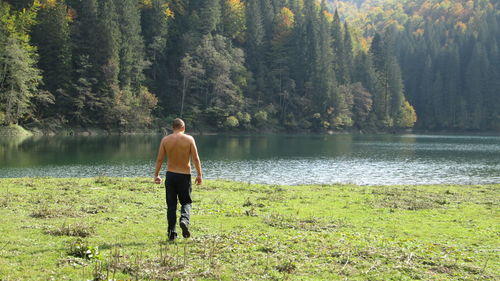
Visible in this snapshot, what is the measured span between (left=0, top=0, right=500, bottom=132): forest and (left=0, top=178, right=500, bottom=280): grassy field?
59.9 metres

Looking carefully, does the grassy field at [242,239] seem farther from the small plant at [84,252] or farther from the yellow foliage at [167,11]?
the yellow foliage at [167,11]

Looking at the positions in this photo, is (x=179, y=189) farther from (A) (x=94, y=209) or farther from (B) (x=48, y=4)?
(B) (x=48, y=4)

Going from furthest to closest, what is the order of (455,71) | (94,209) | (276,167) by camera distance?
(455,71) < (276,167) < (94,209)

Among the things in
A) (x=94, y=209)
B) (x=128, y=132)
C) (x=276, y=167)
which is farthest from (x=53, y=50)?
(x=94, y=209)

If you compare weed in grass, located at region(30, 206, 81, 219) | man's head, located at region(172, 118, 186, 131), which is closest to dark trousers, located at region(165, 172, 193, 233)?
man's head, located at region(172, 118, 186, 131)

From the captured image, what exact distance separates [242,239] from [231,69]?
95.7 metres

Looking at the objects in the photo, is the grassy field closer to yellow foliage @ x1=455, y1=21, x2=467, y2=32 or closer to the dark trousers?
the dark trousers

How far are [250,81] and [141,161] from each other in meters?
73.4

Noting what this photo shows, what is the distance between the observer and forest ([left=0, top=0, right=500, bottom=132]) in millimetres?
77375

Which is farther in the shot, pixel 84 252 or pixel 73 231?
pixel 73 231

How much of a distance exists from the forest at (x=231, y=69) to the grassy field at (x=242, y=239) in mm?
59866

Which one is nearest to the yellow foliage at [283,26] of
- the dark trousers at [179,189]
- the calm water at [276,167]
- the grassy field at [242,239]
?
the calm water at [276,167]

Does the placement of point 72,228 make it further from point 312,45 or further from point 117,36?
point 312,45

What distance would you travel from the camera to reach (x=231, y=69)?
4082 inches
